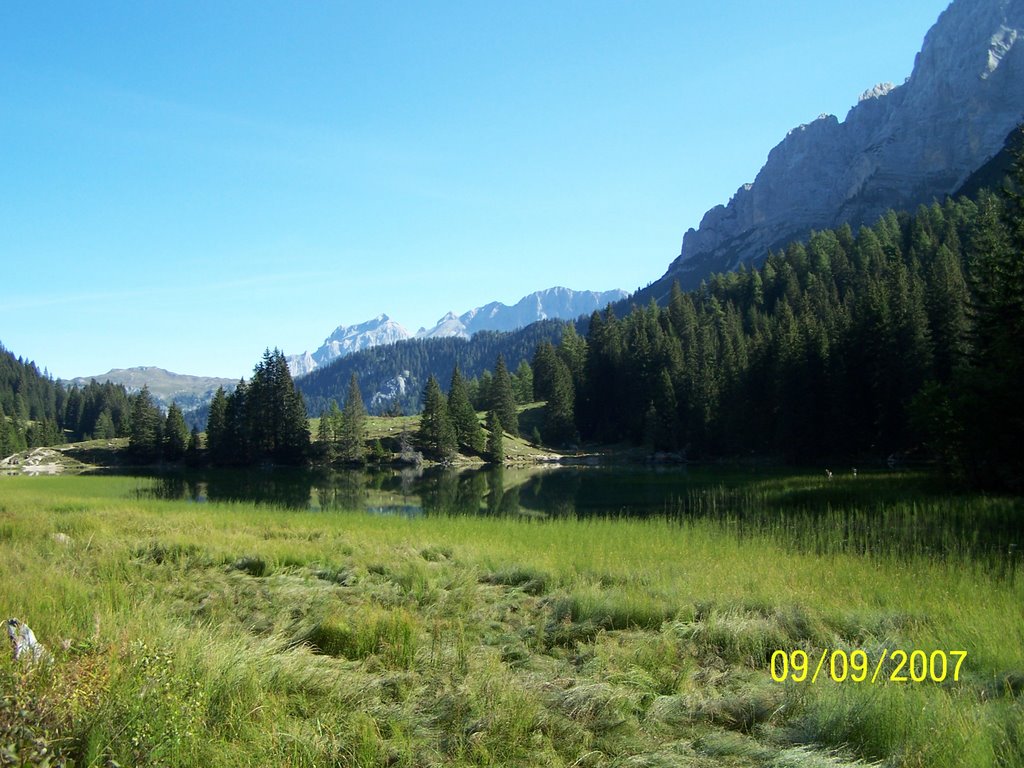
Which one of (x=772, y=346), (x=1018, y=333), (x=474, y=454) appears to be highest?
(x=772, y=346)

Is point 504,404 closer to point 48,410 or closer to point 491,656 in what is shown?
point 491,656

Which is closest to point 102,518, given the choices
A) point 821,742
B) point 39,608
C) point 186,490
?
point 39,608

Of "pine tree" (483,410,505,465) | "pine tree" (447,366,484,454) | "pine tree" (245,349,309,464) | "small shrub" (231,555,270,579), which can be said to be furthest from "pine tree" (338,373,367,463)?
"small shrub" (231,555,270,579)

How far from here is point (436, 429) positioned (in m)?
Answer: 95.8

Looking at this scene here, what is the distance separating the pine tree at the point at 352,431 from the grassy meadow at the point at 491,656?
81.7 metres

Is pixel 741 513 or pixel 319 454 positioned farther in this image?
pixel 319 454

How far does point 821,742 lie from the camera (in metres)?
5.54

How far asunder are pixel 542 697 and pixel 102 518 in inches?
758

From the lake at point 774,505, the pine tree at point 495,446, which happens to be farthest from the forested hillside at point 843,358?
the pine tree at point 495,446

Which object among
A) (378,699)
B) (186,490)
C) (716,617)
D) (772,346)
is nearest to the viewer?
(378,699)

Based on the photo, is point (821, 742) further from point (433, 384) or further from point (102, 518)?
point (433, 384)
